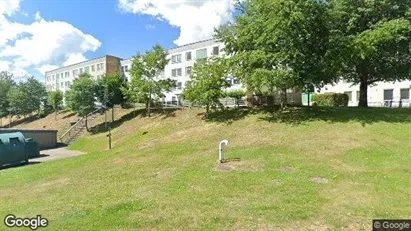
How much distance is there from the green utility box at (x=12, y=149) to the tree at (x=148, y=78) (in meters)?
15.0

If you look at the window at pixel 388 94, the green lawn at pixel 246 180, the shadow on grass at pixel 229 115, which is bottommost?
the green lawn at pixel 246 180

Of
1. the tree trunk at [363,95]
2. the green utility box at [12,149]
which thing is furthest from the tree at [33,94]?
the tree trunk at [363,95]

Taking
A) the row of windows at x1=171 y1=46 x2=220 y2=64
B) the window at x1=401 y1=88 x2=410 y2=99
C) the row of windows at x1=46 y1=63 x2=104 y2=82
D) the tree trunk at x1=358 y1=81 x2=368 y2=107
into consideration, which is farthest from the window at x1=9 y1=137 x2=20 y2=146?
the row of windows at x1=46 y1=63 x2=104 y2=82

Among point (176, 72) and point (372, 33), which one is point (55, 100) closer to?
point (176, 72)

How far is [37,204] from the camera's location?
11.9 meters

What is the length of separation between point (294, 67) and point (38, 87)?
5160cm

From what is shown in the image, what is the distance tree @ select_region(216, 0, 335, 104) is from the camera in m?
23.0

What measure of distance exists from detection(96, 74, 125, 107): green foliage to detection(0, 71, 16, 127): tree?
24272 millimetres

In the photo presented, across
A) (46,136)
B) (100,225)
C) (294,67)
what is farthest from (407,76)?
(46,136)

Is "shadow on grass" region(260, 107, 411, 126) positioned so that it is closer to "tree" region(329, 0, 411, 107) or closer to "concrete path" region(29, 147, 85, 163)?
"tree" region(329, 0, 411, 107)

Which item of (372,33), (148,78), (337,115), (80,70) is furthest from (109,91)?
(80,70)

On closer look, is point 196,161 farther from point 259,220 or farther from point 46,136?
point 46,136

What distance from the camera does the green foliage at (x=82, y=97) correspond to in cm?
4262

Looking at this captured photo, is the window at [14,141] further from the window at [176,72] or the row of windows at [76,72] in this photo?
the row of windows at [76,72]
